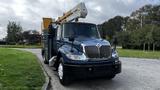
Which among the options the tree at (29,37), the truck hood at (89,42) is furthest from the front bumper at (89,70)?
the tree at (29,37)

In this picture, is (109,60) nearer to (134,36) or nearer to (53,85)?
(53,85)

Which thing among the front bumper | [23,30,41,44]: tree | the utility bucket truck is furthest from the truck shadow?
[23,30,41,44]: tree

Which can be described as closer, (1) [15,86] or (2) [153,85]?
(1) [15,86]

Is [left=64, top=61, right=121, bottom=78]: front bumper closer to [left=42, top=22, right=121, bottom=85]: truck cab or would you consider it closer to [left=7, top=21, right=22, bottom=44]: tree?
[left=42, top=22, right=121, bottom=85]: truck cab

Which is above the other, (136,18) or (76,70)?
(136,18)

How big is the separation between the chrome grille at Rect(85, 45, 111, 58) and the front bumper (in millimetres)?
307

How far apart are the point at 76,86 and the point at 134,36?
213 feet

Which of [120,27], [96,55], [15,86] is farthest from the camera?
[120,27]

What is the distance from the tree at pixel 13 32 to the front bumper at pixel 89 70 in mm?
71253

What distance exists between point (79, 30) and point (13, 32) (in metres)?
70.9

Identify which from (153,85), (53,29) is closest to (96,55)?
(153,85)

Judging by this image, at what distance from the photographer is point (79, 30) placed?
12531mm

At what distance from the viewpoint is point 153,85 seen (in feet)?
35.5

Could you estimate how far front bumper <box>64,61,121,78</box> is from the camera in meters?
10.4
